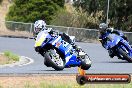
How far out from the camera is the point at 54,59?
17.3 metres

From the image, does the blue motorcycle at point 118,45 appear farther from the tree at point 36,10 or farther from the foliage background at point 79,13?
the tree at point 36,10

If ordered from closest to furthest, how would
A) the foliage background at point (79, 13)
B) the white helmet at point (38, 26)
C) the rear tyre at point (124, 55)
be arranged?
1. the white helmet at point (38, 26)
2. the rear tyre at point (124, 55)
3. the foliage background at point (79, 13)

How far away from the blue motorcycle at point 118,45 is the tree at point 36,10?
39953 millimetres

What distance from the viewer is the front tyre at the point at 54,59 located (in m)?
17.2

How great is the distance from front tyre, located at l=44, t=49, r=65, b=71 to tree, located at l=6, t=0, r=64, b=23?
45.0m

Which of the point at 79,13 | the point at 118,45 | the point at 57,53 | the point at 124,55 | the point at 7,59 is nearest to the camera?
the point at 57,53

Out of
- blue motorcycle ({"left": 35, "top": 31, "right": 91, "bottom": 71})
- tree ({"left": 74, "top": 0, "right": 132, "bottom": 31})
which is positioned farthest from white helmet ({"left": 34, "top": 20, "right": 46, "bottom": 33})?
tree ({"left": 74, "top": 0, "right": 132, "bottom": 31})

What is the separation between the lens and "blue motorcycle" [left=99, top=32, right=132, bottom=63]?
22.5 metres

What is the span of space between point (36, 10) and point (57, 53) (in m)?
47.4

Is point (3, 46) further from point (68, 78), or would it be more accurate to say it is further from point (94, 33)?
point (68, 78)

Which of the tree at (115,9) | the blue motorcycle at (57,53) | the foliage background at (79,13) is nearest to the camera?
the blue motorcycle at (57,53)

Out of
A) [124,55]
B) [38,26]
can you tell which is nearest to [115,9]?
Answer: [124,55]

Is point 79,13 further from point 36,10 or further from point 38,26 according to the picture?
point 38,26

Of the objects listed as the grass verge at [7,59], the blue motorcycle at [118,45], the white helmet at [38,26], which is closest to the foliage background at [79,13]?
the grass verge at [7,59]
